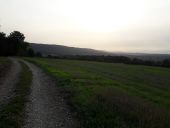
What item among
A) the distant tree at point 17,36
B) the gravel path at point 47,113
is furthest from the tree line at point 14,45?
the gravel path at point 47,113

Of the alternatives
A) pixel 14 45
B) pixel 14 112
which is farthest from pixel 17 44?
pixel 14 112

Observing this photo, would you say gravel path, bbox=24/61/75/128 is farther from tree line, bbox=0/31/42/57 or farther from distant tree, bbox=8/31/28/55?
distant tree, bbox=8/31/28/55

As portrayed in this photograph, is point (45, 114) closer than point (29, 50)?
Yes

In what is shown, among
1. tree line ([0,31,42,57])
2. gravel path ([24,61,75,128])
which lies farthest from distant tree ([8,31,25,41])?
gravel path ([24,61,75,128])

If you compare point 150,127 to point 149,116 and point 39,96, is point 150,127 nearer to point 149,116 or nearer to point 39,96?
point 149,116

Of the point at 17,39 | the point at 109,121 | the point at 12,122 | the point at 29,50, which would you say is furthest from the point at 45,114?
the point at 29,50

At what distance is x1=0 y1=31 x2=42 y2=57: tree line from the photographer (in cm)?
10264

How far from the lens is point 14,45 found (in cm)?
11081

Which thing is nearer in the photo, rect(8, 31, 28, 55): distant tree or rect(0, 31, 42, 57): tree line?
rect(0, 31, 42, 57): tree line

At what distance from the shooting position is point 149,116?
959cm

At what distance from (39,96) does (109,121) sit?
617 cm

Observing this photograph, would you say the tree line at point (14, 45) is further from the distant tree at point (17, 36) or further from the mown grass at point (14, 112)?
the mown grass at point (14, 112)

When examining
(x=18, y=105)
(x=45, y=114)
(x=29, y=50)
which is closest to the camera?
(x=45, y=114)

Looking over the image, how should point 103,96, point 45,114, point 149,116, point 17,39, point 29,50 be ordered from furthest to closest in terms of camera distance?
1. point 29,50
2. point 17,39
3. point 103,96
4. point 45,114
5. point 149,116
